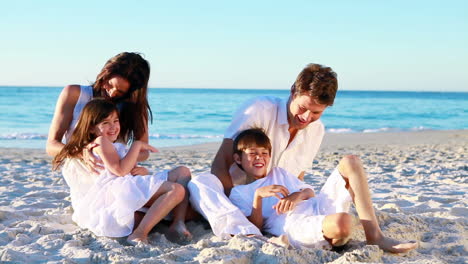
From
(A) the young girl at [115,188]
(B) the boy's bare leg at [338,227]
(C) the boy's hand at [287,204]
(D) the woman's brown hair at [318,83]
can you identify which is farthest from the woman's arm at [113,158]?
(B) the boy's bare leg at [338,227]

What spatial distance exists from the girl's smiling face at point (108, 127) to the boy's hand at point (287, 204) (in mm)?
1133

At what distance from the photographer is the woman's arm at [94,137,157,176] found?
3.19 metres

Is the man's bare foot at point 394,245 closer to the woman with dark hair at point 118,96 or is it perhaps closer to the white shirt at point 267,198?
the white shirt at point 267,198

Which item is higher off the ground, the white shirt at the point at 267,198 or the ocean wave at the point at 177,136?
the white shirt at the point at 267,198

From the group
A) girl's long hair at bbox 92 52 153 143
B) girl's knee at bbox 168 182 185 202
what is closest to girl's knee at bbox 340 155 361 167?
girl's knee at bbox 168 182 185 202

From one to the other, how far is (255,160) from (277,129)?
0.35 metres

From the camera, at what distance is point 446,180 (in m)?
5.72

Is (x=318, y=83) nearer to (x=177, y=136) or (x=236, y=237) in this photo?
(x=236, y=237)

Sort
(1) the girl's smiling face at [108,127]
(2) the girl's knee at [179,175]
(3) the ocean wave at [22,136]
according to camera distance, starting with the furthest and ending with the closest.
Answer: (3) the ocean wave at [22,136] < (2) the girl's knee at [179,175] < (1) the girl's smiling face at [108,127]

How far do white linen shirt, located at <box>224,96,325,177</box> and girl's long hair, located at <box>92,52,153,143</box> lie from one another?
657 mm

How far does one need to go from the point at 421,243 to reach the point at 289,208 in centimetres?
87

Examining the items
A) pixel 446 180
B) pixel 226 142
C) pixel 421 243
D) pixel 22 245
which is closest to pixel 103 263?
pixel 22 245

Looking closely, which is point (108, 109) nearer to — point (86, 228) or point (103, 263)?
point (86, 228)

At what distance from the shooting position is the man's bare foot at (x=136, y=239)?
2.98 meters
